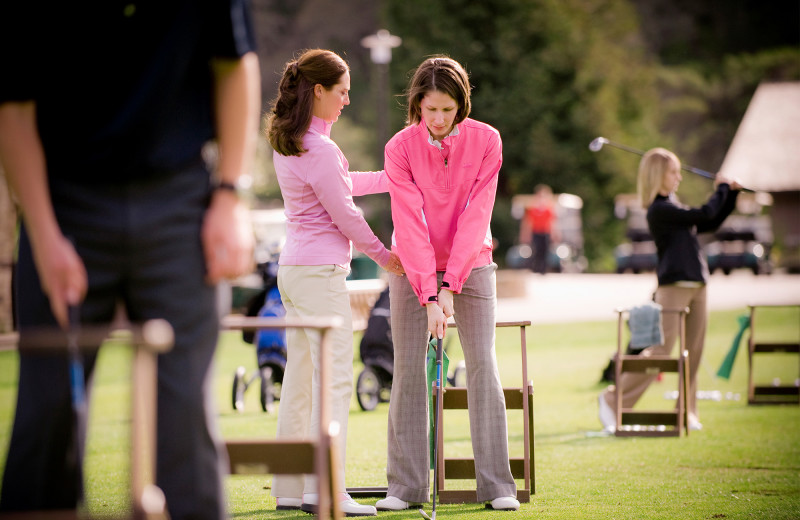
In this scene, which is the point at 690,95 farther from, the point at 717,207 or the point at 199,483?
the point at 199,483

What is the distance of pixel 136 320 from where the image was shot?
246 cm

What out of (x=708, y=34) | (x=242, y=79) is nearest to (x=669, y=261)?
(x=242, y=79)

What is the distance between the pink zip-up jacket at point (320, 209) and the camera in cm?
506

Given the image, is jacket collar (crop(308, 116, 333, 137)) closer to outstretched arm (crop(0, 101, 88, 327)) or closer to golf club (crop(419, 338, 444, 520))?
golf club (crop(419, 338, 444, 520))

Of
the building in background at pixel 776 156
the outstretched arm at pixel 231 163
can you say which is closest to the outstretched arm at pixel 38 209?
the outstretched arm at pixel 231 163

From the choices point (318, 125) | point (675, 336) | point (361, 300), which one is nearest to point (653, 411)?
point (675, 336)

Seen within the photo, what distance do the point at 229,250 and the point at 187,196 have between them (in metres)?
0.17

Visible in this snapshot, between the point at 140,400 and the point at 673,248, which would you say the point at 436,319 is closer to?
the point at 140,400

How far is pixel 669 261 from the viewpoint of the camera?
875 cm

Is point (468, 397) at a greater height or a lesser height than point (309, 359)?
lesser

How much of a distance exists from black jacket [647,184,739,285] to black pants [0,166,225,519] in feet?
22.1

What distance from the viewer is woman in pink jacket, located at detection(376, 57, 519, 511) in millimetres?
5031

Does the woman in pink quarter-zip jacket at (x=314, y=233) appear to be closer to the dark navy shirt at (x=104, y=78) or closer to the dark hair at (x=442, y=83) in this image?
the dark hair at (x=442, y=83)

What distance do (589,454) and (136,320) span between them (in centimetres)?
529
